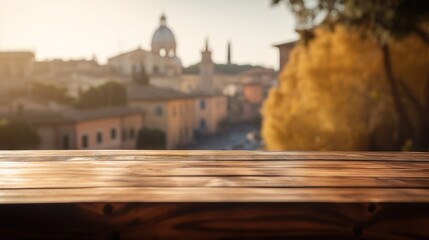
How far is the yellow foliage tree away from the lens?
13.1 metres

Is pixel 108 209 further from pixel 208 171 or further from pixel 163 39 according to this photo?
pixel 163 39

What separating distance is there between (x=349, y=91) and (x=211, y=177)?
12.7 m

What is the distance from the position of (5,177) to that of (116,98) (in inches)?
1119

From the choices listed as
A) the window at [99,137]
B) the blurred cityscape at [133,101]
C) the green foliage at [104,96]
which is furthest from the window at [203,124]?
the window at [99,137]

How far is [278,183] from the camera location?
127 cm

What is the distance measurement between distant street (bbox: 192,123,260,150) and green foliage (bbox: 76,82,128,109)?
285 inches

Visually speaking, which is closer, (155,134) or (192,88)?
(155,134)

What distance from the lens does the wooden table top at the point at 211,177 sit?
1129 millimetres

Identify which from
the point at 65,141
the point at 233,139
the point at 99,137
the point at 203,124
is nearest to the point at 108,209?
the point at 65,141

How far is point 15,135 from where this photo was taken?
2072 cm

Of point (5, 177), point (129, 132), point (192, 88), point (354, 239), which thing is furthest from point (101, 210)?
point (192, 88)

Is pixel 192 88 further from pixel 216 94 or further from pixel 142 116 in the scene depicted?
pixel 142 116

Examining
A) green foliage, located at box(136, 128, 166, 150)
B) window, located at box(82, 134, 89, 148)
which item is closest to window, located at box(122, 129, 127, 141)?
green foliage, located at box(136, 128, 166, 150)

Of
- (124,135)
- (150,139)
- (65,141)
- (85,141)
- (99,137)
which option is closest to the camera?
(65,141)
